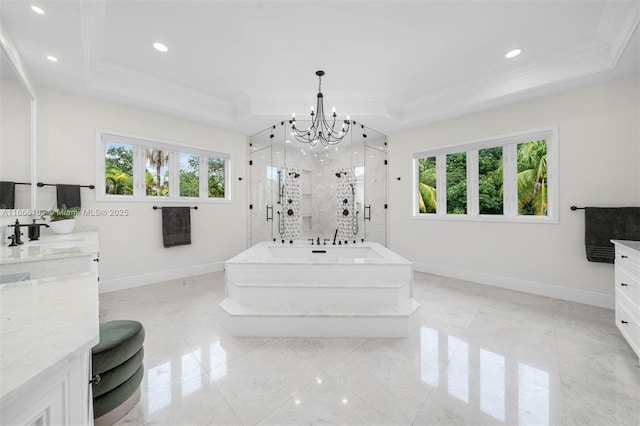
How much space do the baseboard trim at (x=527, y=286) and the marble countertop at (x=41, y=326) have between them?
4312 mm

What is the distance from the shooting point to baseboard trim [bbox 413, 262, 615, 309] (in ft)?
9.51

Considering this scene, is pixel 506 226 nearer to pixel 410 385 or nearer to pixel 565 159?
pixel 565 159

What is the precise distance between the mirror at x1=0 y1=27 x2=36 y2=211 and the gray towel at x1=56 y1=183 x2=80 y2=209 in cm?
26

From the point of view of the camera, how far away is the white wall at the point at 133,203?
120 inches

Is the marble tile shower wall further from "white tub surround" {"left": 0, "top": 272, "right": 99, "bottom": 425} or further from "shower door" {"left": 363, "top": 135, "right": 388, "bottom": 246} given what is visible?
"white tub surround" {"left": 0, "top": 272, "right": 99, "bottom": 425}

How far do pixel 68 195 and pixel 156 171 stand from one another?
1.09 m

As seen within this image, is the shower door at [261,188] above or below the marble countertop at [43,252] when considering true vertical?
above

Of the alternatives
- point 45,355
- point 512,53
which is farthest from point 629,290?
point 45,355

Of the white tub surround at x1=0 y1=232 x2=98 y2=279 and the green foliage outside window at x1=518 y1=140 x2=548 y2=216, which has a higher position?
the green foliage outside window at x1=518 y1=140 x2=548 y2=216

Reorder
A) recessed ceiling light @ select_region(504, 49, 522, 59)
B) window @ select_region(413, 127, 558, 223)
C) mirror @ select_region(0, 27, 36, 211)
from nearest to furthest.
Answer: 1. mirror @ select_region(0, 27, 36, 211)
2. recessed ceiling light @ select_region(504, 49, 522, 59)
3. window @ select_region(413, 127, 558, 223)

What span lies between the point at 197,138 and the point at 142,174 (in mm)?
1003

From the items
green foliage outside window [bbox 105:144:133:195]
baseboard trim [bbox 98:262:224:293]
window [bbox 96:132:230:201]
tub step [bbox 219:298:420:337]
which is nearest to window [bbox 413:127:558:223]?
tub step [bbox 219:298:420:337]

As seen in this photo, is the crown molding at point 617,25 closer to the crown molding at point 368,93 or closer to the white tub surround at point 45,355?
the crown molding at point 368,93

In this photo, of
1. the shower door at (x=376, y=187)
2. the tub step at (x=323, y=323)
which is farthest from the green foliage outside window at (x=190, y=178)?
the shower door at (x=376, y=187)
